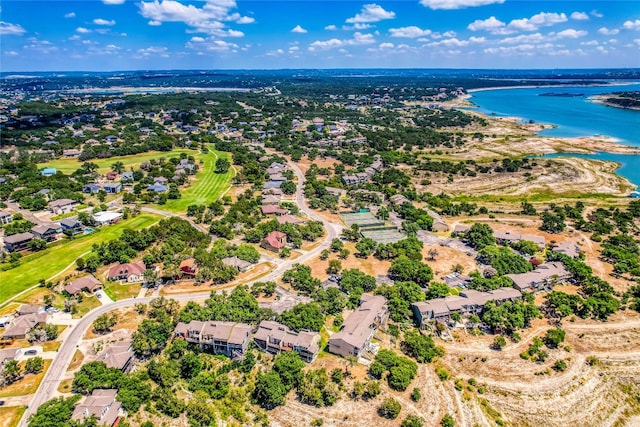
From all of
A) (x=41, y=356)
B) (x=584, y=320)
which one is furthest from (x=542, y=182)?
(x=41, y=356)

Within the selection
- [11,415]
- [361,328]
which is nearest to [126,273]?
[11,415]

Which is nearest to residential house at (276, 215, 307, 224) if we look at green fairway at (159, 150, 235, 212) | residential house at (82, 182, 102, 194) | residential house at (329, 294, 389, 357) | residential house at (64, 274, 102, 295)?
green fairway at (159, 150, 235, 212)

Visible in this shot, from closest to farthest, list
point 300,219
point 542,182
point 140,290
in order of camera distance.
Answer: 1. point 140,290
2. point 300,219
3. point 542,182

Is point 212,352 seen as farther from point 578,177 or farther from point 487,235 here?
point 578,177

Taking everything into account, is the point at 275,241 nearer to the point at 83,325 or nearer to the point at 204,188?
the point at 83,325

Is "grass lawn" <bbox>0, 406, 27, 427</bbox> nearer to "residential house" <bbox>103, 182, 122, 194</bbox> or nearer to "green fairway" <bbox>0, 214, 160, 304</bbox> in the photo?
"green fairway" <bbox>0, 214, 160, 304</bbox>

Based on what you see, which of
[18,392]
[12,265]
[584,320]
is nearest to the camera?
[18,392]
